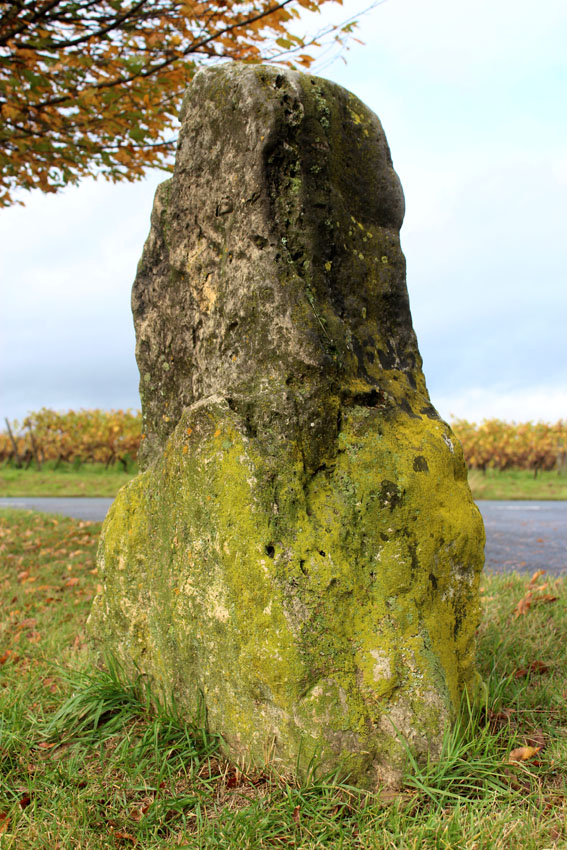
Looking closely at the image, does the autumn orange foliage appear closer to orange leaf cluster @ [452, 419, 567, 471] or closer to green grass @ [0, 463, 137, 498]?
green grass @ [0, 463, 137, 498]

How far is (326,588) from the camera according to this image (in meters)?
2.53

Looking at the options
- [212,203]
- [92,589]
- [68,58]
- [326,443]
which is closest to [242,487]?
[326,443]

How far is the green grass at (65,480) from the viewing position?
61.1 ft

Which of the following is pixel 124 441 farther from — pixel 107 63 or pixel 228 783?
pixel 228 783

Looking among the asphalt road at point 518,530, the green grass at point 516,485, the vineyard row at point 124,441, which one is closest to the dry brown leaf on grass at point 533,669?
the asphalt road at point 518,530

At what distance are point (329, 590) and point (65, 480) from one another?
63.8ft

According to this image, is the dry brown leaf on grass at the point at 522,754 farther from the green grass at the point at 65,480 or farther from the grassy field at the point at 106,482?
the green grass at the point at 65,480

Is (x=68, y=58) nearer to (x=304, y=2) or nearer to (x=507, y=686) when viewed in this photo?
(x=304, y=2)

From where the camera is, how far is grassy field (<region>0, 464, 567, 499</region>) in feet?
57.9

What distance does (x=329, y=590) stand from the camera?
2.53 meters

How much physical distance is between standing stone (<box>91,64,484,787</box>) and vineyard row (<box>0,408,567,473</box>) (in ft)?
59.1

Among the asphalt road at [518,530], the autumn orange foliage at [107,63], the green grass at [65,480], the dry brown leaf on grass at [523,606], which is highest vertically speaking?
the autumn orange foliage at [107,63]

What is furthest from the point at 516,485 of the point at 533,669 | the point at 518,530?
the point at 533,669

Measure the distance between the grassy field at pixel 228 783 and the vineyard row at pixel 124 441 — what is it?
1775 centimetres
